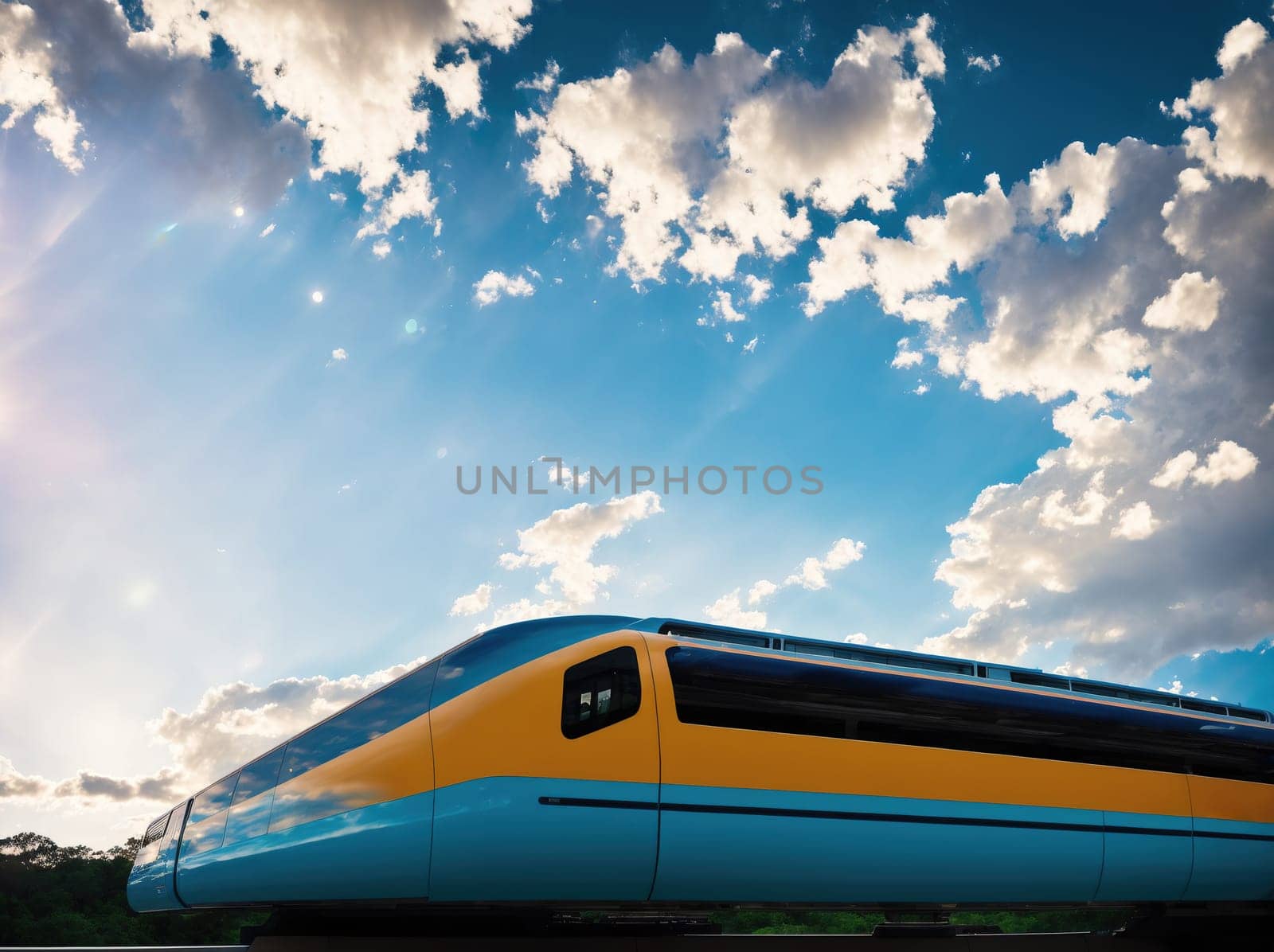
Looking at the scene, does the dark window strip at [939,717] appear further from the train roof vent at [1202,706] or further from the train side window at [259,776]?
the train side window at [259,776]

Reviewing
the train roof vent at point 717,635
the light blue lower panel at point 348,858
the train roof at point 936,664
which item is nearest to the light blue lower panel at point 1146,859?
the train roof at point 936,664

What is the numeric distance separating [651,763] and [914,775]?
2473 millimetres

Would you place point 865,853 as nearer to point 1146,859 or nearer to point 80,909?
point 1146,859

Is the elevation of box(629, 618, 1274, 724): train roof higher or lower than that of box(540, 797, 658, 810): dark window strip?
higher

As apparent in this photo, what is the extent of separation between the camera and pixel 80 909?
1177 inches

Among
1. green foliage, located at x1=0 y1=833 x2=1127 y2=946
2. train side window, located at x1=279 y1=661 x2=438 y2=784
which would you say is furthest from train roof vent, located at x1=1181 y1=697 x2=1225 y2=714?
green foliage, located at x1=0 y1=833 x2=1127 y2=946

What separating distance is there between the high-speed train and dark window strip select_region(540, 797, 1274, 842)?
2 centimetres

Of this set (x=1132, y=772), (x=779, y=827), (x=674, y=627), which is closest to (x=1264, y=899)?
(x=1132, y=772)

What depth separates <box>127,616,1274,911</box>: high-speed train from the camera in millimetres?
5836

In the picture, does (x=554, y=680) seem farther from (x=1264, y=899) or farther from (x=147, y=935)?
(x=147, y=935)

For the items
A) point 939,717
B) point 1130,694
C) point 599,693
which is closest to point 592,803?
point 599,693

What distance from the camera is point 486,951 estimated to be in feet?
22.3

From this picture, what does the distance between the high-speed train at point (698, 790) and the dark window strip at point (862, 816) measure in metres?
0.02

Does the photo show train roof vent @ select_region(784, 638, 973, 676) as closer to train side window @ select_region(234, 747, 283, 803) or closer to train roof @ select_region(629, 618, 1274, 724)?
train roof @ select_region(629, 618, 1274, 724)
